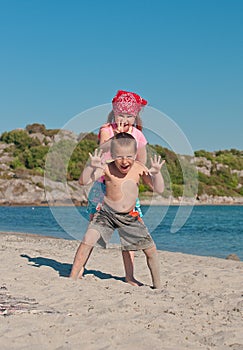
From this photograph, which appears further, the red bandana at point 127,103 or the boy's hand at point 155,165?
the red bandana at point 127,103

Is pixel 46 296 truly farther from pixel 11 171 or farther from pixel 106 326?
pixel 11 171

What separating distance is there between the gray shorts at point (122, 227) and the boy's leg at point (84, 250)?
0.06m

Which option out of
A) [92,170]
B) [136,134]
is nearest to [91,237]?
[92,170]

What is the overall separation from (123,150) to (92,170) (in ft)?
1.28

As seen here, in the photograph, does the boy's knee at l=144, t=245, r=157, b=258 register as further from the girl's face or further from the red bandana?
the red bandana

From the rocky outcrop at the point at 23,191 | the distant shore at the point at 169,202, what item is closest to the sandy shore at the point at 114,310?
the distant shore at the point at 169,202

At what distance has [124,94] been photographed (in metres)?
6.04

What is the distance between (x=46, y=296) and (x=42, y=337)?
4.54 feet

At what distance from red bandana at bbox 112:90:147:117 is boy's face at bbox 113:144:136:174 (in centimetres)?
53

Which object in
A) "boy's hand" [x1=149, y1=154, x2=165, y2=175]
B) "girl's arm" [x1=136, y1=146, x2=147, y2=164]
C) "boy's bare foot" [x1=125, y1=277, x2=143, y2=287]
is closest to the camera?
"boy's hand" [x1=149, y1=154, x2=165, y2=175]

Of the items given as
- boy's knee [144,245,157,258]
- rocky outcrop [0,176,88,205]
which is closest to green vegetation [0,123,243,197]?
boy's knee [144,245,157,258]

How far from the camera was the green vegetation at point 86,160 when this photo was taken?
19.9 feet

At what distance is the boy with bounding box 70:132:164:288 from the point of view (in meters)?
5.64

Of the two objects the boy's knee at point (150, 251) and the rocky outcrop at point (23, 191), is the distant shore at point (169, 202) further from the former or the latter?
the boy's knee at point (150, 251)
